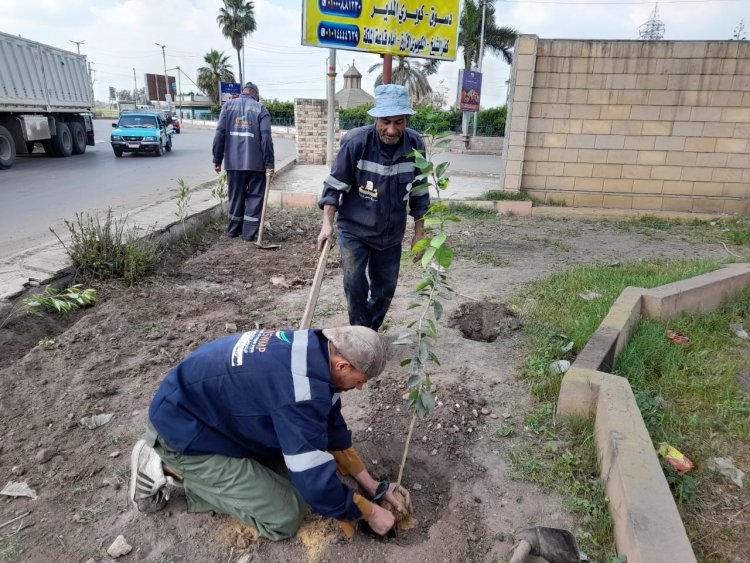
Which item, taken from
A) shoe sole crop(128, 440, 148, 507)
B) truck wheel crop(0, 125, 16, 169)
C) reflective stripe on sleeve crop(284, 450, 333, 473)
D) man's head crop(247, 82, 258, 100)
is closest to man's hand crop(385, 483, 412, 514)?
reflective stripe on sleeve crop(284, 450, 333, 473)

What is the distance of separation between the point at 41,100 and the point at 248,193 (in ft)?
37.1

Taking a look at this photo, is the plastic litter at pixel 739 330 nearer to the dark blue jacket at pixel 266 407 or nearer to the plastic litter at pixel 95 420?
the dark blue jacket at pixel 266 407

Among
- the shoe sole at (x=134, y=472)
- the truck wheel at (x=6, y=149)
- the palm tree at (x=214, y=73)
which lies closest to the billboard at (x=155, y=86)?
the palm tree at (x=214, y=73)

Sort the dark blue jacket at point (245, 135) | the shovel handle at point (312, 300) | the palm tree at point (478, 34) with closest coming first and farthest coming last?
1. the shovel handle at point (312, 300)
2. the dark blue jacket at point (245, 135)
3. the palm tree at point (478, 34)

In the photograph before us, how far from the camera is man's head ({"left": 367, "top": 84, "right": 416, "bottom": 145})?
9.57 feet

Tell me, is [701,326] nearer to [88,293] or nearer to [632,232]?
[632,232]

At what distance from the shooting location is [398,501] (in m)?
2.19

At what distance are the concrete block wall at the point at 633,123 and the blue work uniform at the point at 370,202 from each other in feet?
19.6

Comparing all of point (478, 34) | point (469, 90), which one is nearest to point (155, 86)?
point (478, 34)

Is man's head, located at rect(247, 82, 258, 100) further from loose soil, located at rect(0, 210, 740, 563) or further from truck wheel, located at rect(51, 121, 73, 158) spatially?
truck wheel, located at rect(51, 121, 73, 158)

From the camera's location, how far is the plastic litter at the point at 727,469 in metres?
2.43

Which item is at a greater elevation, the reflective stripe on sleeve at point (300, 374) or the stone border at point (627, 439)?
the reflective stripe on sleeve at point (300, 374)

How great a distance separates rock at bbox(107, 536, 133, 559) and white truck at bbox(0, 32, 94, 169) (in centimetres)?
1350

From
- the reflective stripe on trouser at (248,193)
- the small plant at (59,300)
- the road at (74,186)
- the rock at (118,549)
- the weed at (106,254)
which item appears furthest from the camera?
the road at (74,186)
